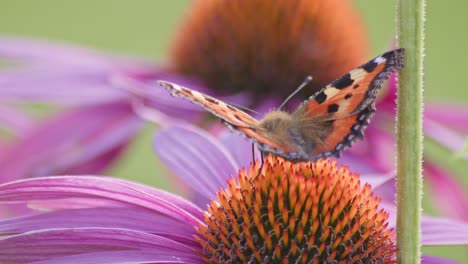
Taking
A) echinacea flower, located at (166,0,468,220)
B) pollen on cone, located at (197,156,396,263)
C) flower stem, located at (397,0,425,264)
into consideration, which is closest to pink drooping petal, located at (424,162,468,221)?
echinacea flower, located at (166,0,468,220)

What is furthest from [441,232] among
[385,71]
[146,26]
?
[146,26]

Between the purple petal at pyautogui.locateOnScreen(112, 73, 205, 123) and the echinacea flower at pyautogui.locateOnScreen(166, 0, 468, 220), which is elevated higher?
the echinacea flower at pyautogui.locateOnScreen(166, 0, 468, 220)

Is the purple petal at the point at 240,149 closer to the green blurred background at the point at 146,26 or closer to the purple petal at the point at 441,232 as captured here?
the purple petal at the point at 441,232

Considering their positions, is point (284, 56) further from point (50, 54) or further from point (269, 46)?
point (50, 54)

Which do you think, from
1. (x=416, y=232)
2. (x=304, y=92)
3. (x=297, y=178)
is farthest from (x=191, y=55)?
(x=416, y=232)

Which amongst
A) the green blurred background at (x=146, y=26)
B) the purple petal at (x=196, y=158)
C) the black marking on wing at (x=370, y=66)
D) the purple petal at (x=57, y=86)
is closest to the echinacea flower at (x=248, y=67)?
the purple petal at (x=57, y=86)

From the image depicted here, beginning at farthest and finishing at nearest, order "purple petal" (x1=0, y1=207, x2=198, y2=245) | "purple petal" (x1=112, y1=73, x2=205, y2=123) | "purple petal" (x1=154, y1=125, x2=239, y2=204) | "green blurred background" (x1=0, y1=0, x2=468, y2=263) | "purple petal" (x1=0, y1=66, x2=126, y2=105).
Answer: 1. "green blurred background" (x1=0, y1=0, x2=468, y2=263)
2. "purple petal" (x1=0, y1=66, x2=126, y2=105)
3. "purple petal" (x1=112, y1=73, x2=205, y2=123)
4. "purple petal" (x1=154, y1=125, x2=239, y2=204)
5. "purple petal" (x1=0, y1=207, x2=198, y2=245)

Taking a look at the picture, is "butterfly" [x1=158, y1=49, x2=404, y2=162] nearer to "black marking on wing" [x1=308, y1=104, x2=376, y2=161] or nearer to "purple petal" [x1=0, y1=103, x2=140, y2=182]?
"black marking on wing" [x1=308, y1=104, x2=376, y2=161]
